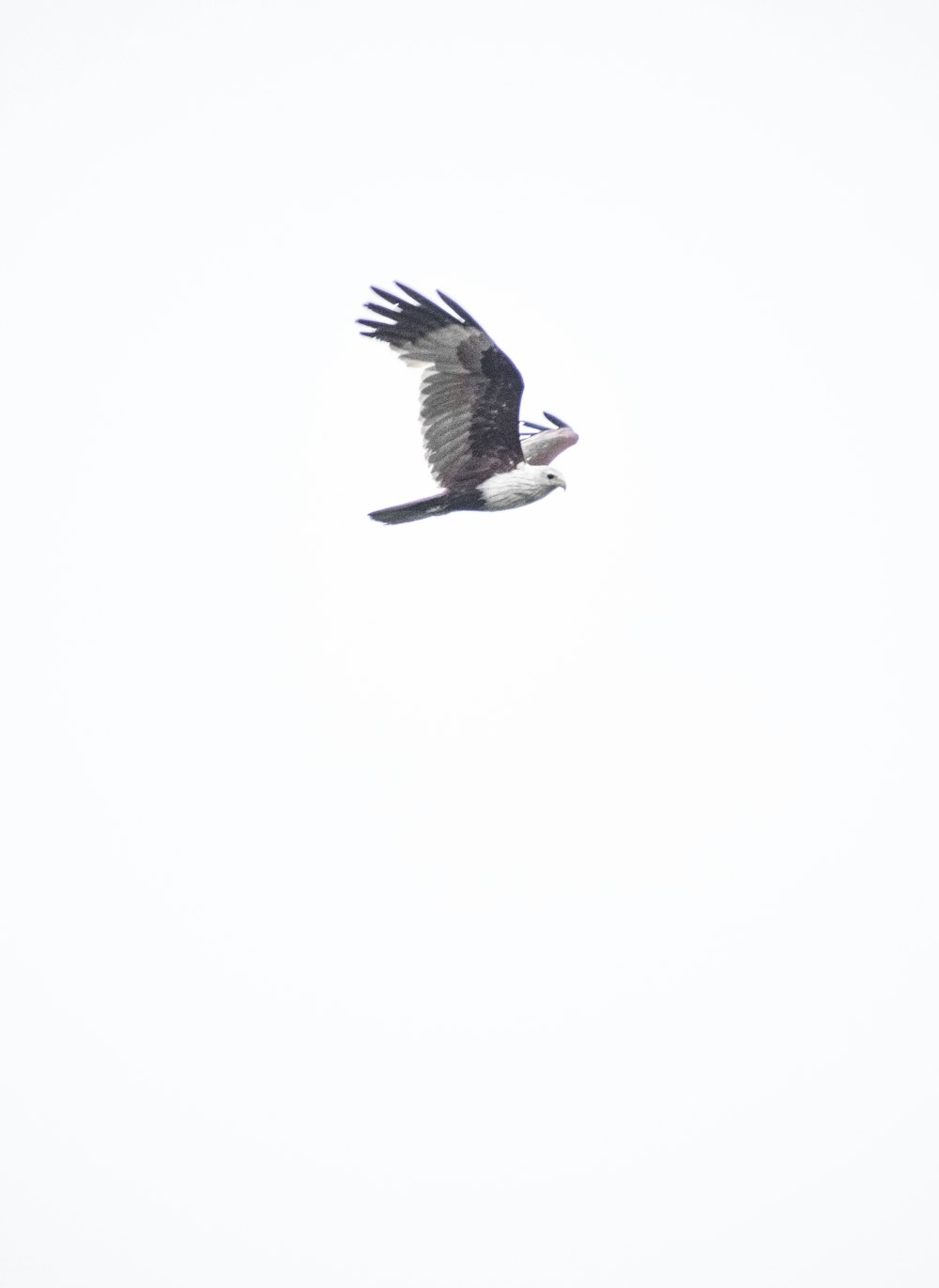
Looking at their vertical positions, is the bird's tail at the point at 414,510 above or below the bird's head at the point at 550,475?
below

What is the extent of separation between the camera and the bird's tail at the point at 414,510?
18.6m

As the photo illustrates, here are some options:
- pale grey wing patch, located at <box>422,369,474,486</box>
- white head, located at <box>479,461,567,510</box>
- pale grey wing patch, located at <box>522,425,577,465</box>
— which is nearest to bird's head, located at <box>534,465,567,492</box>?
white head, located at <box>479,461,567,510</box>

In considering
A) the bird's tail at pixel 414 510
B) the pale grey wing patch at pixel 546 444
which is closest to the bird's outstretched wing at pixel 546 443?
the pale grey wing patch at pixel 546 444

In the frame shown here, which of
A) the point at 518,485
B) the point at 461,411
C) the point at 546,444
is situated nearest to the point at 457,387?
the point at 461,411

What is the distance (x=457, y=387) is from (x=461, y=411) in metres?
0.24

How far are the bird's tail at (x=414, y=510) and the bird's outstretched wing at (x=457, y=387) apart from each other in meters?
0.31

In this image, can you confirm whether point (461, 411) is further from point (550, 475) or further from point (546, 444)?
point (546, 444)

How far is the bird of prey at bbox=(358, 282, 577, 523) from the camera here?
18641 mm

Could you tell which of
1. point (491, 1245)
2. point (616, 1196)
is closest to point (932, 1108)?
point (616, 1196)

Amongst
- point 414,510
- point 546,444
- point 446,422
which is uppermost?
point 546,444

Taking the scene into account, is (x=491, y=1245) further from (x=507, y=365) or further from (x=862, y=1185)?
(x=507, y=365)

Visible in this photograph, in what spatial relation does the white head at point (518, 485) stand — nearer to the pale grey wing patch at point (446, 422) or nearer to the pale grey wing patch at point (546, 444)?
the pale grey wing patch at point (446, 422)

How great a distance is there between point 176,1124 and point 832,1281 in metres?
73.6

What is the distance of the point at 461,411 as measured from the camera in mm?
19047
